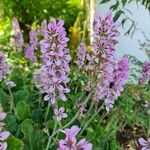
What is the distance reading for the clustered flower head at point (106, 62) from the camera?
2.06 m

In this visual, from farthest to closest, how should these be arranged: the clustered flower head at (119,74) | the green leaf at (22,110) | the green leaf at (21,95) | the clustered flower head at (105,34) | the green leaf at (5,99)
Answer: the green leaf at (21,95)
the green leaf at (5,99)
the green leaf at (22,110)
the clustered flower head at (119,74)
the clustered flower head at (105,34)

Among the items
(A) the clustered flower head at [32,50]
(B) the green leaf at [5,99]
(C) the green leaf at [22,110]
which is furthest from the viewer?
(A) the clustered flower head at [32,50]

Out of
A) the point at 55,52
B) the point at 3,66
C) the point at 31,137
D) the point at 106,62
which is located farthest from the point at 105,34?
the point at 31,137

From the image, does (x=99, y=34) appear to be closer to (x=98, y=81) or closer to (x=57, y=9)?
(x=98, y=81)

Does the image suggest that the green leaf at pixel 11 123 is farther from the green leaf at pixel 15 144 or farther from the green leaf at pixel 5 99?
the green leaf at pixel 15 144

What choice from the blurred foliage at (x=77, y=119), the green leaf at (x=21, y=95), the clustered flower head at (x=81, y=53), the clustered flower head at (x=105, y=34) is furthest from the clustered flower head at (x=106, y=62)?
the green leaf at (x=21, y=95)

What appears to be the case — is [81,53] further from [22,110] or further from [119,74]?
[119,74]

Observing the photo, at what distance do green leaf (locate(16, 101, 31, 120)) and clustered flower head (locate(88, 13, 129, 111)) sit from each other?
1.83 ft

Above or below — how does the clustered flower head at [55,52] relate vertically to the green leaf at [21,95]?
above

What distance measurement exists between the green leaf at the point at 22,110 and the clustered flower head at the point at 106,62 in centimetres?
56

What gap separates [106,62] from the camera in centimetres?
214

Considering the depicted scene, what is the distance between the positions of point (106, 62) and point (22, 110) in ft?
2.57

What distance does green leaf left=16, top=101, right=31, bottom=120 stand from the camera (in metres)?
2.79

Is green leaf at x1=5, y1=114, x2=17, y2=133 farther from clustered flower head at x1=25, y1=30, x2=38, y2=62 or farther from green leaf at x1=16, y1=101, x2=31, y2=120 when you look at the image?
clustered flower head at x1=25, y1=30, x2=38, y2=62
